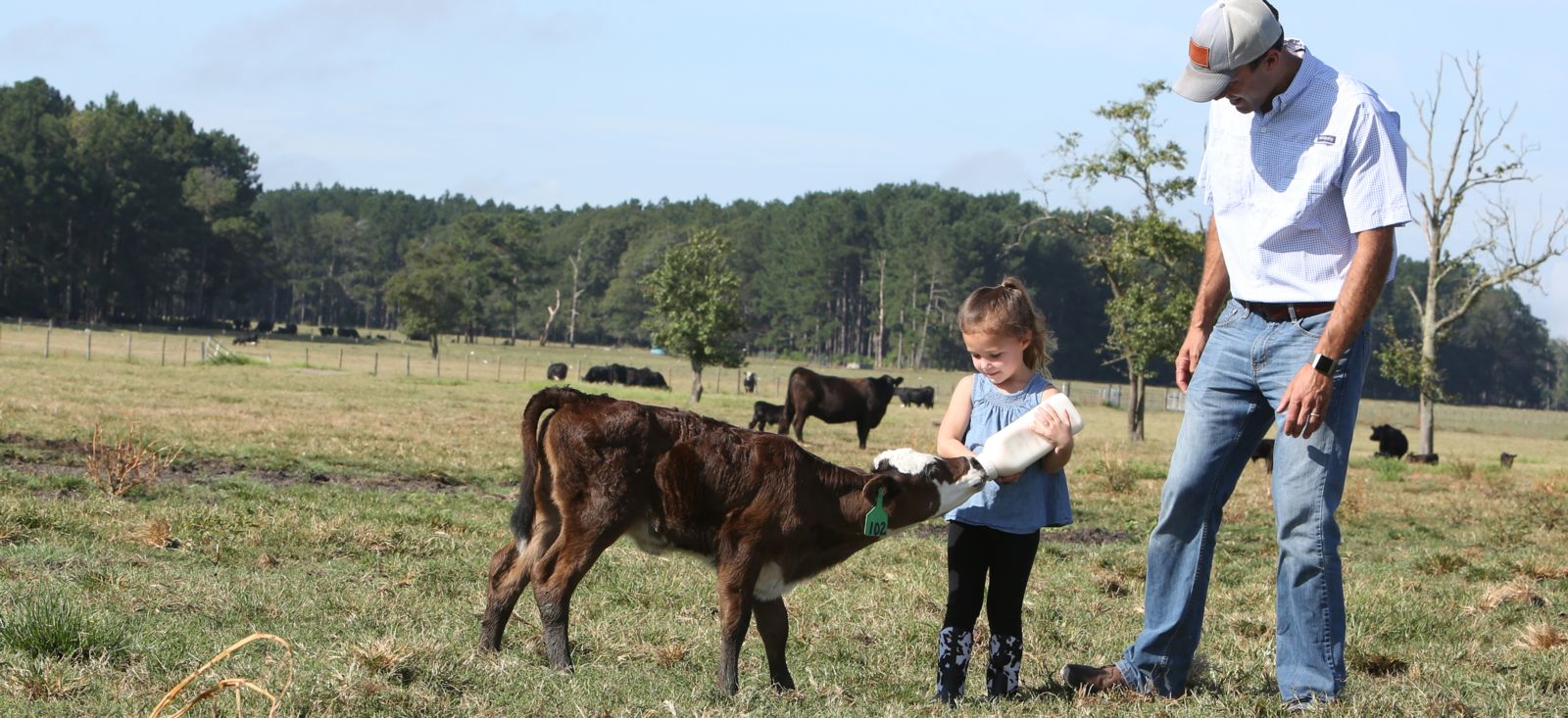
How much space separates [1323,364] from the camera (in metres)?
4.48

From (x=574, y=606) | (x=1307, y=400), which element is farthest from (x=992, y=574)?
(x=574, y=606)

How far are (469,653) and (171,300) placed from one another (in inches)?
4868

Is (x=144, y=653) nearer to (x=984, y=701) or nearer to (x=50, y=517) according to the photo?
(x=984, y=701)

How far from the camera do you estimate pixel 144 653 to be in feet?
16.4

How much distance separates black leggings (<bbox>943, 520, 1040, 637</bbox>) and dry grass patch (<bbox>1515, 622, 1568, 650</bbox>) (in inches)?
118

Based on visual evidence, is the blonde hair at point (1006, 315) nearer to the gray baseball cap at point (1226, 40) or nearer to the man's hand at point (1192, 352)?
the man's hand at point (1192, 352)

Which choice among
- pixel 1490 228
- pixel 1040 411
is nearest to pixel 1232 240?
pixel 1040 411

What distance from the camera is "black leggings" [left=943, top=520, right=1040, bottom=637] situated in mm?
5164

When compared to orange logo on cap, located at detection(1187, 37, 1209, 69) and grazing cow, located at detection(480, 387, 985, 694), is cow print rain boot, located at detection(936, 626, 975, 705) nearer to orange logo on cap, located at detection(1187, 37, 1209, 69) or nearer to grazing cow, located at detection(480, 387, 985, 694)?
grazing cow, located at detection(480, 387, 985, 694)

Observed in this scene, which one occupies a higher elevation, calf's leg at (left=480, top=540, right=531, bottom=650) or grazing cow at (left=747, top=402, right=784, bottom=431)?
calf's leg at (left=480, top=540, right=531, bottom=650)

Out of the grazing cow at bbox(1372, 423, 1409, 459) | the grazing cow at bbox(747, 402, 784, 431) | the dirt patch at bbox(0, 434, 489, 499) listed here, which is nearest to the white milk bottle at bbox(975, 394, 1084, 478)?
the dirt patch at bbox(0, 434, 489, 499)

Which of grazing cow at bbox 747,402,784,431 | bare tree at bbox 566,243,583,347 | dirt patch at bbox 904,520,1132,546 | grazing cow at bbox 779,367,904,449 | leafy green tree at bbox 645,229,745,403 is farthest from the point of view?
bare tree at bbox 566,243,583,347

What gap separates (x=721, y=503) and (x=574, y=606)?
1858 mm

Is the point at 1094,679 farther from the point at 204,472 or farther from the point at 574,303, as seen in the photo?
the point at 574,303
